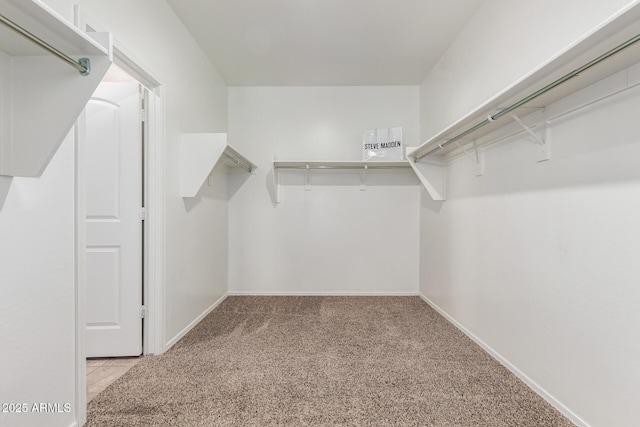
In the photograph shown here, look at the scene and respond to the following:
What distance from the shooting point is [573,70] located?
110 cm

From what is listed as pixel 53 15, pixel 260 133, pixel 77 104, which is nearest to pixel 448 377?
pixel 77 104

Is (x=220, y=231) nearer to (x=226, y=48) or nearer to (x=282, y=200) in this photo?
(x=282, y=200)

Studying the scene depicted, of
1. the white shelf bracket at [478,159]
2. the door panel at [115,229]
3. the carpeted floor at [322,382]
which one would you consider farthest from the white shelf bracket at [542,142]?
the door panel at [115,229]

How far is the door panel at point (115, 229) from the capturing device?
1.93 m

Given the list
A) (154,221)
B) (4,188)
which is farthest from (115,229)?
(4,188)

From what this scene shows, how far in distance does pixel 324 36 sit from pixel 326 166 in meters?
1.26

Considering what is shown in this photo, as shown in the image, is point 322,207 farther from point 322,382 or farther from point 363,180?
point 322,382

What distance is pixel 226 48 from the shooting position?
2.60 metres

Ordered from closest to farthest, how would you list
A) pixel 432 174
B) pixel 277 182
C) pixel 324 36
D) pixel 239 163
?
pixel 324 36
pixel 432 174
pixel 239 163
pixel 277 182

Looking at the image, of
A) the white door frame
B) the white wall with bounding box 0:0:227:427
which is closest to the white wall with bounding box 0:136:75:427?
the white wall with bounding box 0:0:227:427

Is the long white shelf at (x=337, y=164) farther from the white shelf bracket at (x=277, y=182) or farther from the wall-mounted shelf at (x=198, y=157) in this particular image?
the wall-mounted shelf at (x=198, y=157)

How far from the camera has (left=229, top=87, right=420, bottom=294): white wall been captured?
339 centimetres

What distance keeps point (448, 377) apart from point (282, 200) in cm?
238

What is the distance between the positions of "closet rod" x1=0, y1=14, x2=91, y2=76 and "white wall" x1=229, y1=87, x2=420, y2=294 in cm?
242
